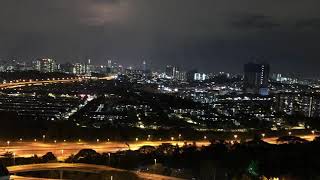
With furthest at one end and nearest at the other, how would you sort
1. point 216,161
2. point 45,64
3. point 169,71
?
point 169,71
point 45,64
point 216,161

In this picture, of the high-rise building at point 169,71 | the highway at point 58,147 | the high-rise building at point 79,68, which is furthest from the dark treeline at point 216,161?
the high-rise building at point 169,71

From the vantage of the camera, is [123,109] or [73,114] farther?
[123,109]

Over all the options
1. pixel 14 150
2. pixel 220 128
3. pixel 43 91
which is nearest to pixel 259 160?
pixel 14 150

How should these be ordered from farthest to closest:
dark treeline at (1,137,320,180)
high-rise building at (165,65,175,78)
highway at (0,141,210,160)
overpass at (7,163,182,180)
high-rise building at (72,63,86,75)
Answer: high-rise building at (165,65,175,78)
high-rise building at (72,63,86,75)
highway at (0,141,210,160)
dark treeline at (1,137,320,180)
overpass at (7,163,182,180)

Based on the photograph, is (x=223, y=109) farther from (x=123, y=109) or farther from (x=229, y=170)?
(x=229, y=170)

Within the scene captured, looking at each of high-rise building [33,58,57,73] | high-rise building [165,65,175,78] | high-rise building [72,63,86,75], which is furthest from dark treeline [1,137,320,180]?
high-rise building [165,65,175,78]

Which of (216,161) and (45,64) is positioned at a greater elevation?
(45,64)

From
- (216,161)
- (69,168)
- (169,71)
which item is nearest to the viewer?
(69,168)

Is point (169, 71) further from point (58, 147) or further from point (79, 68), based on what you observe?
point (58, 147)

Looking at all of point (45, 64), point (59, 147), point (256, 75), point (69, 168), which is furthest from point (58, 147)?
point (256, 75)

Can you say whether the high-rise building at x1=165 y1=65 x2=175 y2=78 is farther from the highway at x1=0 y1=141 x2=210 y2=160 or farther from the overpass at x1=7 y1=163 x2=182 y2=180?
the overpass at x1=7 y1=163 x2=182 y2=180

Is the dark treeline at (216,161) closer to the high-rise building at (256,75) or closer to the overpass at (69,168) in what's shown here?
the overpass at (69,168)
